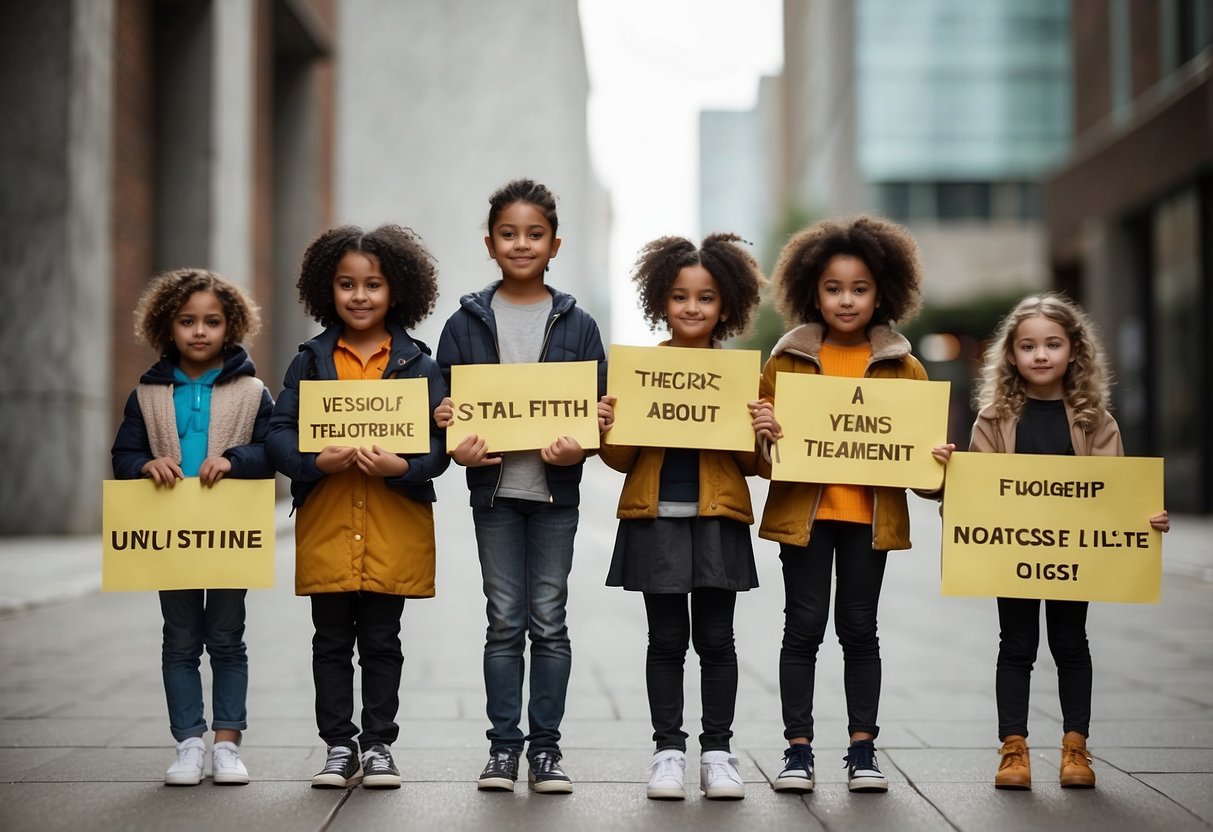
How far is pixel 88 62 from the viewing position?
15.7 metres

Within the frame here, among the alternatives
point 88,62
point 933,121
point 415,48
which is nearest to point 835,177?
point 933,121

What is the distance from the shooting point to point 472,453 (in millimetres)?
4477

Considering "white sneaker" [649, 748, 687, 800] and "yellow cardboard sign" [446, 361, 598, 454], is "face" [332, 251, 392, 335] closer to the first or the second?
"yellow cardboard sign" [446, 361, 598, 454]

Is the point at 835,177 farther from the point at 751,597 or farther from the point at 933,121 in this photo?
the point at 751,597

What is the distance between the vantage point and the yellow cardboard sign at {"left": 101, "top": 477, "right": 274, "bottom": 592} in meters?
4.61

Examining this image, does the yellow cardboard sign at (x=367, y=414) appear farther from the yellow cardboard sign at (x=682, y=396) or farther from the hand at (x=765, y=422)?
the hand at (x=765, y=422)

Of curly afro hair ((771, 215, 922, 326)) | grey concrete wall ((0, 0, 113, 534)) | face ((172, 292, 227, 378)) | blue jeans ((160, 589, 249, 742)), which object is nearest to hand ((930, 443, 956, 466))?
curly afro hair ((771, 215, 922, 326))

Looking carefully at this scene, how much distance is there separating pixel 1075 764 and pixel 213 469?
306 cm

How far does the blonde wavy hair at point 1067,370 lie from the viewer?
4648 millimetres

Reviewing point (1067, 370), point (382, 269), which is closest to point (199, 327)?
point (382, 269)

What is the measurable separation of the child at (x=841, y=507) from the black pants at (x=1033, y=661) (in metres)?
0.44

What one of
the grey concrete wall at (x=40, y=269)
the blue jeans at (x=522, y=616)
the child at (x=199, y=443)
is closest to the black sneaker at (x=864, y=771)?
the blue jeans at (x=522, y=616)

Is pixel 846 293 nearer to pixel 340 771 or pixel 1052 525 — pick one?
pixel 1052 525

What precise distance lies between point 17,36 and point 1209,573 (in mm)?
13747
